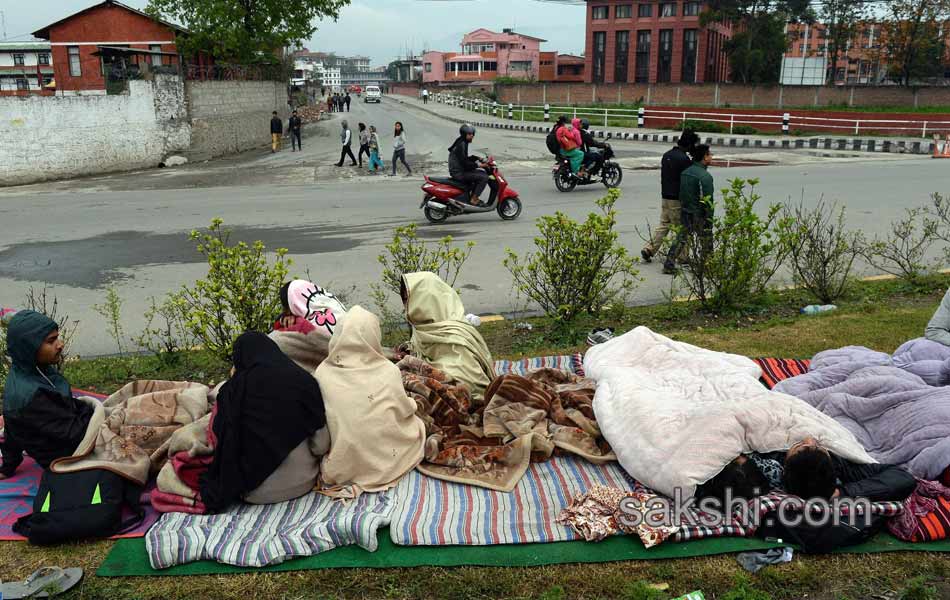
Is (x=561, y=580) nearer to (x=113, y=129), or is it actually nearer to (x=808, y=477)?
(x=808, y=477)

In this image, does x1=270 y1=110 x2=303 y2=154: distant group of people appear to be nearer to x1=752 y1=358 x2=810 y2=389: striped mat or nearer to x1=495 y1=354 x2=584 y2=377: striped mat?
x1=495 y1=354 x2=584 y2=377: striped mat

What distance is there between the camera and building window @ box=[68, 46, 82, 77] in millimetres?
32219

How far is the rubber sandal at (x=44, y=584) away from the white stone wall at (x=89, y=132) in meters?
18.7

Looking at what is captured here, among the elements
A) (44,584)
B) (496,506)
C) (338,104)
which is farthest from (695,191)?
(338,104)

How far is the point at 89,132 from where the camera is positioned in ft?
65.3

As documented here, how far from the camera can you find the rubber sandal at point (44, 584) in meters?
3.18

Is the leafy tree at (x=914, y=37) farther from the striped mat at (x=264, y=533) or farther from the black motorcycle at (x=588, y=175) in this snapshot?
the striped mat at (x=264, y=533)

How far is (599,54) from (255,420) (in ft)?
224

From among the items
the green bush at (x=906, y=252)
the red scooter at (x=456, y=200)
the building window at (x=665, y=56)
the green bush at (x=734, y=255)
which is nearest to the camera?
the green bush at (x=734, y=255)

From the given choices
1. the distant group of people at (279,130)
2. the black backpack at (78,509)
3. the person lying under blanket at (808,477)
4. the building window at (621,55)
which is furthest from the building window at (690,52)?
the black backpack at (78,509)

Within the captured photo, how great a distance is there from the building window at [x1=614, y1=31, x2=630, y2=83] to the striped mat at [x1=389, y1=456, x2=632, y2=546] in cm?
6578

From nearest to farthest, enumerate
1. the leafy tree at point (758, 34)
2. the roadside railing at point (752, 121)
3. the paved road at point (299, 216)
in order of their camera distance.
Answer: the paved road at point (299, 216) → the roadside railing at point (752, 121) → the leafy tree at point (758, 34)

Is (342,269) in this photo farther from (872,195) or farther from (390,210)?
(872,195)

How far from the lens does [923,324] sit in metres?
6.34
